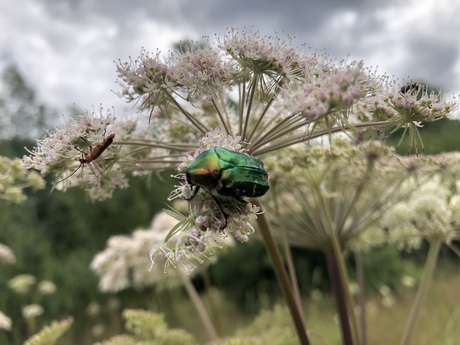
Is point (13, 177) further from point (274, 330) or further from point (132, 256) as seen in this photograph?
point (132, 256)

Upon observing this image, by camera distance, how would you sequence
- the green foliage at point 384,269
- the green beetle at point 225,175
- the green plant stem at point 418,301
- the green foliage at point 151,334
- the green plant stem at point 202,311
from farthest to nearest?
the green foliage at point 384,269 → the green plant stem at point 202,311 → the green foliage at point 151,334 → the green plant stem at point 418,301 → the green beetle at point 225,175

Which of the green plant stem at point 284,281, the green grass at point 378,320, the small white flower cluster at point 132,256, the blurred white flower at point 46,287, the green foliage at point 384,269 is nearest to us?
the green plant stem at point 284,281

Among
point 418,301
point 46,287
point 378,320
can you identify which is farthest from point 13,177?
point 378,320

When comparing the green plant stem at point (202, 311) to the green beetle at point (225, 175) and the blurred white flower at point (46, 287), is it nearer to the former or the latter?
the green beetle at point (225, 175)

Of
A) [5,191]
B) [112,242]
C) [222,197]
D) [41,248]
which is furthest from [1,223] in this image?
[222,197]

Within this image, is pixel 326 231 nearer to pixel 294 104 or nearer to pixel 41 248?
pixel 294 104

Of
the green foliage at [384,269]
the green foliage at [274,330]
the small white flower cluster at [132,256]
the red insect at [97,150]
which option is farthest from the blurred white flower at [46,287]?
the green foliage at [384,269]
